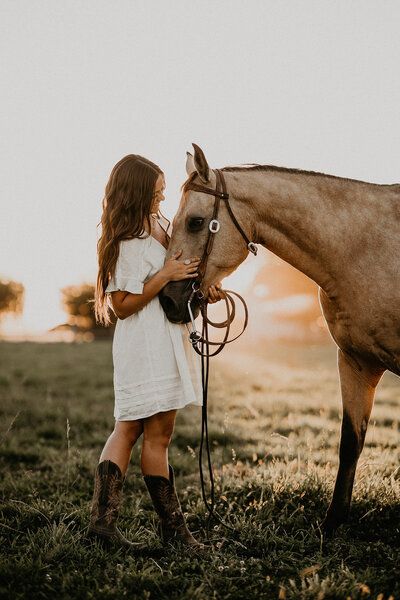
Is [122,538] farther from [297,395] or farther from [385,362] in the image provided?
[297,395]

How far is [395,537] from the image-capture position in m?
3.47

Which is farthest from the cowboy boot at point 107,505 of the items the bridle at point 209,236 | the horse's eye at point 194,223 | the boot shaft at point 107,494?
the horse's eye at point 194,223

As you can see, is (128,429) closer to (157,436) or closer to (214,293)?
(157,436)

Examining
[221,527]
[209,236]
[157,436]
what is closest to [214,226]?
[209,236]

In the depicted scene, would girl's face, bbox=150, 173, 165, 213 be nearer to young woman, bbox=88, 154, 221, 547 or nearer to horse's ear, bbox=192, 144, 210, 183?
young woman, bbox=88, 154, 221, 547

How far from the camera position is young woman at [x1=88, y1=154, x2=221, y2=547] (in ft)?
10.6

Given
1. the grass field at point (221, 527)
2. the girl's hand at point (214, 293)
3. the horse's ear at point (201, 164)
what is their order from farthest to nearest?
1. the girl's hand at point (214, 293)
2. the horse's ear at point (201, 164)
3. the grass field at point (221, 527)

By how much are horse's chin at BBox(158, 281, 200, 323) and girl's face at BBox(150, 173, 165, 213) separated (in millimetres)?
511

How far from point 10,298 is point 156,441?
65.6 meters

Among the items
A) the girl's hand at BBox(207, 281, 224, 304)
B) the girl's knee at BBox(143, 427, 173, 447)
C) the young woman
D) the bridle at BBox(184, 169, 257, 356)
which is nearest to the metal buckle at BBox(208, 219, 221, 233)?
the bridle at BBox(184, 169, 257, 356)

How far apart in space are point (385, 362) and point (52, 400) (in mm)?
6455

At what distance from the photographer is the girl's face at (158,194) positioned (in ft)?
11.1

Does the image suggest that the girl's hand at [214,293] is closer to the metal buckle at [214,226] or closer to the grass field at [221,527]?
the metal buckle at [214,226]

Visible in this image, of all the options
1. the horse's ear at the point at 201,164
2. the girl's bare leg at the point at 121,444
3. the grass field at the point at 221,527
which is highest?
the horse's ear at the point at 201,164
